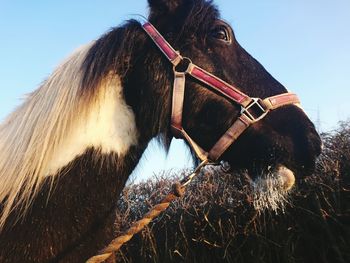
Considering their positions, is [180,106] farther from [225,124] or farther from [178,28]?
[178,28]

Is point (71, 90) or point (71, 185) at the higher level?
point (71, 90)

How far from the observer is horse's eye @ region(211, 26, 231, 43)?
10.1 feet

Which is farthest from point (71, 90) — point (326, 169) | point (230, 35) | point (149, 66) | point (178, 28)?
point (326, 169)

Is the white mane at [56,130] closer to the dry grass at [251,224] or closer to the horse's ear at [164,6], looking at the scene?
the horse's ear at [164,6]

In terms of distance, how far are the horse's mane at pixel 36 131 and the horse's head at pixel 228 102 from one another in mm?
647

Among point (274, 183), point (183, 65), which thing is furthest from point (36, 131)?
point (274, 183)

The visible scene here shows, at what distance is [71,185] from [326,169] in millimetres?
3203

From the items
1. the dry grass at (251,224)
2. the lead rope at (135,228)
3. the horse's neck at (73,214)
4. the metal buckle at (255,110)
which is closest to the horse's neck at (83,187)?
the horse's neck at (73,214)

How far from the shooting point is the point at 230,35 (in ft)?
10.2

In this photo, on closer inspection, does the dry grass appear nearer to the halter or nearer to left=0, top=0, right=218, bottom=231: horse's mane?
the halter

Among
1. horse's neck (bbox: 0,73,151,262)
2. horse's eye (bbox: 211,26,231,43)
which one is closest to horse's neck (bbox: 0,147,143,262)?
horse's neck (bbox: 0,73,151,262)

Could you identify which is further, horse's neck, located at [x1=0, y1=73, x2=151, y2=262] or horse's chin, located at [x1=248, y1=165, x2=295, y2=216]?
horse's chin, located at [x1=248, y1=165, x2=295, y2=216]

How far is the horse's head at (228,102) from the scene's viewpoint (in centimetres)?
282

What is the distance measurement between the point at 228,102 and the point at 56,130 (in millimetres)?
1128
